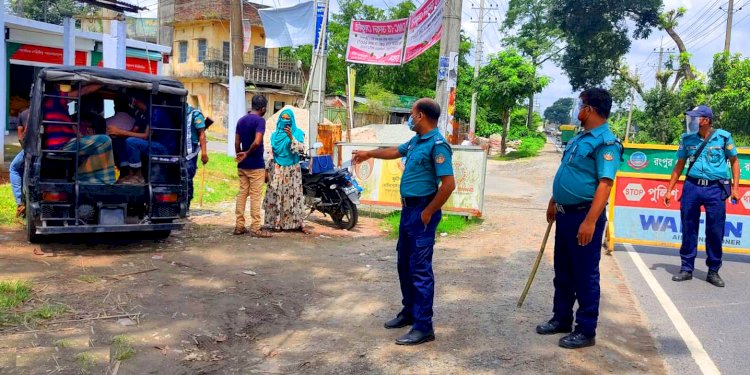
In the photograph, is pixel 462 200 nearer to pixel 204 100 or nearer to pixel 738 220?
pixel 738 220

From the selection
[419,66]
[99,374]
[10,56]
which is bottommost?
[99,374]

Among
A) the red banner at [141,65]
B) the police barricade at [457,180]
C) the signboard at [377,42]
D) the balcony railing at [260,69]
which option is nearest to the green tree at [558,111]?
the balcony railing at [260,69]

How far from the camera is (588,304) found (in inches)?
173

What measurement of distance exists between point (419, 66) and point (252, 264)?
107ft

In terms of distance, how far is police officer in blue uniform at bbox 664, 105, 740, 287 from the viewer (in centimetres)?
659

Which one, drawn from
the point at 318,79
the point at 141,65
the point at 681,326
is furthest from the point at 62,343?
the point at 141,65

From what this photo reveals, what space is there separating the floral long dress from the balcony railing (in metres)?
28.7

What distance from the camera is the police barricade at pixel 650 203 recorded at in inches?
322

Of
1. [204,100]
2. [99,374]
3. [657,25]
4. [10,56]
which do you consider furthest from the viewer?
[204,100]

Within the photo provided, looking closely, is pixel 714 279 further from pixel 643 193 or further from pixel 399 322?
pixel 399 322

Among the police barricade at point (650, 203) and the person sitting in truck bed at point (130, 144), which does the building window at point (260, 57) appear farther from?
the police barricade at point (650, 203)

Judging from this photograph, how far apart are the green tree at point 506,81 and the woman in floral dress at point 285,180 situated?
23631mm

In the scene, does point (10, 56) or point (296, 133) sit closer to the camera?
point (296, 133)

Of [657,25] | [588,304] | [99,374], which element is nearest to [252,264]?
[99,374]
